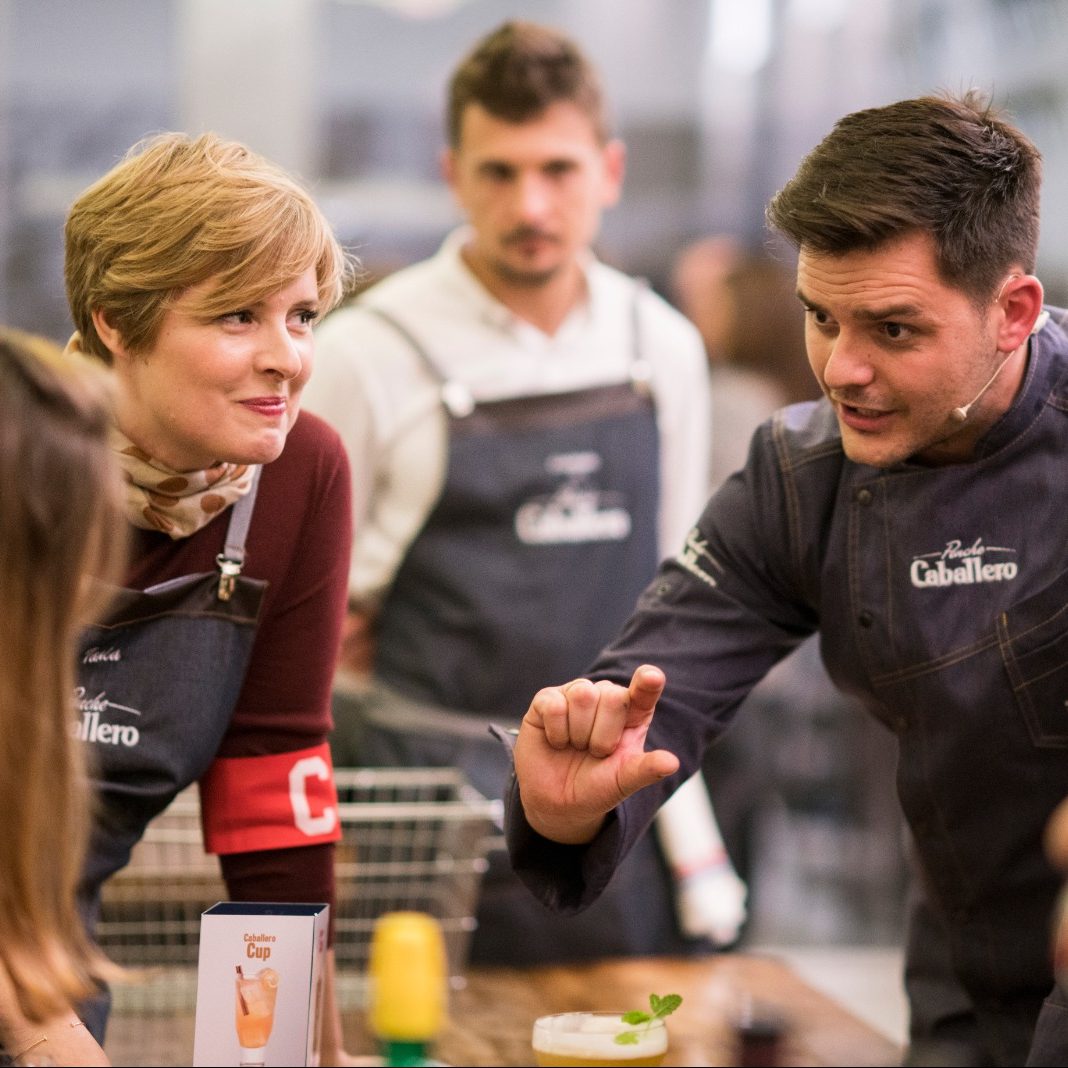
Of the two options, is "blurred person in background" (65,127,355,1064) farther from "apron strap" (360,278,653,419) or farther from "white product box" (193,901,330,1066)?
"apron strap" (360,278,653,419)

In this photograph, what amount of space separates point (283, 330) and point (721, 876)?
4.63ft

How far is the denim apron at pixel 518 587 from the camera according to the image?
2.63m

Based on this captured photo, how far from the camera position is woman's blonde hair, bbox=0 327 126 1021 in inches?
46.1

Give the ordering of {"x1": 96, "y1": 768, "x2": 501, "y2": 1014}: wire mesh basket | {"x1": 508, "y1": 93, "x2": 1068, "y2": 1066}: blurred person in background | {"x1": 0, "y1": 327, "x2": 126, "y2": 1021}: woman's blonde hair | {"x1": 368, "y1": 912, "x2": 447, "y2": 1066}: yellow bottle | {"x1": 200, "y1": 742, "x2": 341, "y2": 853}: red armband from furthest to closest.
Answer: {"x1": 96, "y1": 768, "x2": 501, "y2": 1014}: wire mesh basket < {"x1": 200, "y1": 742, "x2": 341, "y2": 853}: red armband < {"x1": 508, "y1": 93, "x2": 1068, "y2": 1066}: blurred person in background < {"x1": 368, "y1": 912, "x2": 447, "y2": 1066}: yellow bottle < {"x1": 0, "y1": 327, "x2": 126, "y2": 1021}: woman's blonde hair

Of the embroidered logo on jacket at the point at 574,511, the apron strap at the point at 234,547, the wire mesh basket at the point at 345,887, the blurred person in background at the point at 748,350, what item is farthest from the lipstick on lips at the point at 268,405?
the blurred person in background at the point at 748,350

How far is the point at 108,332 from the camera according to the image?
5.27 ft

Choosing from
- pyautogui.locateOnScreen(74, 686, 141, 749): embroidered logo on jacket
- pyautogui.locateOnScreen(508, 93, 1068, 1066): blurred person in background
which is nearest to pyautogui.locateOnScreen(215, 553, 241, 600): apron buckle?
pyautogui.locateOnScreen(74, 686, 141, 749): embroidered logo on jacket

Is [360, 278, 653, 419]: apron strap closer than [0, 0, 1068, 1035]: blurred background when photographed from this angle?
Yes

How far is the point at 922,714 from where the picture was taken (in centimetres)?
171

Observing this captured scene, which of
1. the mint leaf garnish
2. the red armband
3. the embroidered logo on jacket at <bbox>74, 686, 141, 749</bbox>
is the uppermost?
the embroidered logo on jacket at <bbox>74, 686, 141, 749</bbox>

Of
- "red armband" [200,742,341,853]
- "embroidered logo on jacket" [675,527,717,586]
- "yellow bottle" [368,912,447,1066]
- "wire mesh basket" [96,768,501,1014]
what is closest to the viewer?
"yellow bottle" [368,912,447,1066]

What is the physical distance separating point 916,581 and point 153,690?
75 cm

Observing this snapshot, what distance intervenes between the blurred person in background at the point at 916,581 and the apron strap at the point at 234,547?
32cm

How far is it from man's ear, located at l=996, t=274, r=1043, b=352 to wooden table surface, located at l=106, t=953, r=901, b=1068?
29.8 inches
